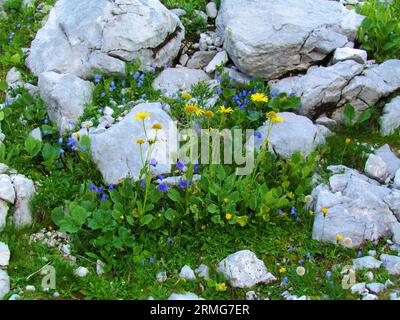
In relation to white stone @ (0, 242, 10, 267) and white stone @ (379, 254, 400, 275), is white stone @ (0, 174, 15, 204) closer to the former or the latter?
white stone @ (0, 242, 10, 267)

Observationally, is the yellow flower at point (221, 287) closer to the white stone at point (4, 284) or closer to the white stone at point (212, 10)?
the white stone at point (4, 284)

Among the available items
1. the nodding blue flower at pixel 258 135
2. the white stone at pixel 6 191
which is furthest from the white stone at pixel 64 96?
the nodding blue flower at pixel 258 135

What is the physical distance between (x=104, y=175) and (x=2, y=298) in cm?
166

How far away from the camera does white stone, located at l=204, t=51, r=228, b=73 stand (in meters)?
7.67

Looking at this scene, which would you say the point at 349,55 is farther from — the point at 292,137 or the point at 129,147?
the point at 129,147

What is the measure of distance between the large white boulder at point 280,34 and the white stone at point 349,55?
13cm

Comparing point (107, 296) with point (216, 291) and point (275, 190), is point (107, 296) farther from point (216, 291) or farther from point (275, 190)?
point (275, 190)

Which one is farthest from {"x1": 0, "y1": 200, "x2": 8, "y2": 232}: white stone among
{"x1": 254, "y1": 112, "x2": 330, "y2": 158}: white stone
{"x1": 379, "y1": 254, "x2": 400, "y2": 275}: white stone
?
{"x1": 379, "y1": 254, "x2": 400, "y2": 275}: white stone

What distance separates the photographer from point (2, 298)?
5.02 meters

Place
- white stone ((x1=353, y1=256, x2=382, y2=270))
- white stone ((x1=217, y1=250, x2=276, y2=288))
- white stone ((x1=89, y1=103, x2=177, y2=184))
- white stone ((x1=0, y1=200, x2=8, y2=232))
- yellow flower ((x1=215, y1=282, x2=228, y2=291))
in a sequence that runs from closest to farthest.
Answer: yellow flower ((x1=215, y1=282, x2=228, y2=291)) < white stone ((x1=217, y1=250, x2=276, y2=288)) < white stone ((x1=353, y1=256, x2=382, y2=270)) < white stone ((x1=0, y1=200, x2=8, y2=232)) < white stone ((x1=89, y1=103, x2=177, y2=184))

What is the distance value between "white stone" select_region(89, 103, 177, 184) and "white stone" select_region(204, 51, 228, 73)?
127cm

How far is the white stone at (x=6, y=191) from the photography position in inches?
228

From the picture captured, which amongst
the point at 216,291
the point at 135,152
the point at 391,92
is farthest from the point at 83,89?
the point at 391,92

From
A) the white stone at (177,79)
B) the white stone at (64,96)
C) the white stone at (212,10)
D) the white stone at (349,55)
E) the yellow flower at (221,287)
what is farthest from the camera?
the white stone at (212,10)
